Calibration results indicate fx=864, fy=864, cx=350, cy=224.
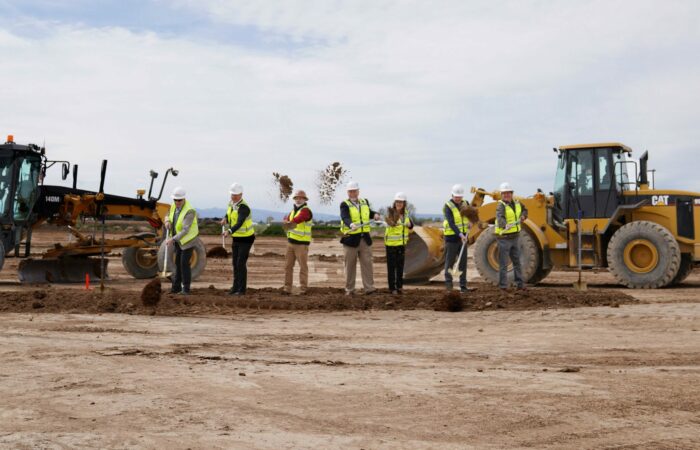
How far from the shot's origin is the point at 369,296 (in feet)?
45.7

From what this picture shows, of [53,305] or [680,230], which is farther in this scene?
[680,230]

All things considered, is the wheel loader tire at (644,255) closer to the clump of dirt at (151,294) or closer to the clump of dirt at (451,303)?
the clump of dirt at (451,303)

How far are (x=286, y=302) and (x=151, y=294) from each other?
2.05m

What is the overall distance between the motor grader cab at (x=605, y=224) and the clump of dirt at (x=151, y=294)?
23.6ft

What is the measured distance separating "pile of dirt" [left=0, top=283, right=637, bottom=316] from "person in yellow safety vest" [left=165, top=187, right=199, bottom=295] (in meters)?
0.55

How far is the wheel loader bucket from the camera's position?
18.3 m

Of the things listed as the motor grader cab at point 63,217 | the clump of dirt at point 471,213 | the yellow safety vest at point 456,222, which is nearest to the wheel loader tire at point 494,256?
the clump of dirt at point 471,213

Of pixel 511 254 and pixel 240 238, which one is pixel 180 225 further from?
pixel 511 254

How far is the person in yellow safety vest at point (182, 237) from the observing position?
14.3 m

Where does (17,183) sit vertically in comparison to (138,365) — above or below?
above

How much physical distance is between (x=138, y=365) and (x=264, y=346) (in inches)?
69.3

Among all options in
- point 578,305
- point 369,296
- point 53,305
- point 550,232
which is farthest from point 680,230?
point 53,305

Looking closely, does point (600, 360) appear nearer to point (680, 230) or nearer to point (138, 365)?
point (138, 365)

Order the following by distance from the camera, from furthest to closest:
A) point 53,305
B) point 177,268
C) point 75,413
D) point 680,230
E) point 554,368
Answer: point 680,230
point 177,268
point 53,305
point 554,368
point 75,413
